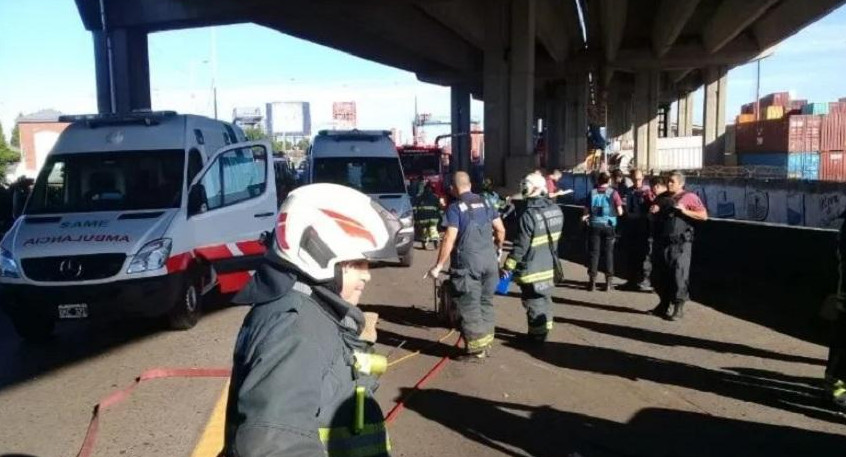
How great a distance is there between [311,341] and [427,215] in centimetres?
1696

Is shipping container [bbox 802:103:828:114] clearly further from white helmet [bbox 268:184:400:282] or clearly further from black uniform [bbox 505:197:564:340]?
white helmet [bbox 268:184:400:282]

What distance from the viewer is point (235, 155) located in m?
10.6

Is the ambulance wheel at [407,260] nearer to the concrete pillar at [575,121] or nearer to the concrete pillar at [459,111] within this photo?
the concrete pillar at [459,111]

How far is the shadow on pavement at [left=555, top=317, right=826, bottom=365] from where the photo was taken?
796cm

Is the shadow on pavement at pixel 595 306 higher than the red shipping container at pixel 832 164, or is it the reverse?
the red shipping container at pixel 832 164

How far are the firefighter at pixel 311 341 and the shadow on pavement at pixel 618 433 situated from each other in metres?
3.26

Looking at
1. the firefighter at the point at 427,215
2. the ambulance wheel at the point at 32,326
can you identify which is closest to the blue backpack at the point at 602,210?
the firefighter at the point at 427,215

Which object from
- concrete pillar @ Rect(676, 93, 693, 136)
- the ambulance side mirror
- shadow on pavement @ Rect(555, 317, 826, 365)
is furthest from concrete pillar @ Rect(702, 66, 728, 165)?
the ambulance side mirror

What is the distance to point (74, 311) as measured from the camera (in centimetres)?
826

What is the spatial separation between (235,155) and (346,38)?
28.2m

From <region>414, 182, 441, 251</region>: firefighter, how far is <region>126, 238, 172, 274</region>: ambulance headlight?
10551 mm

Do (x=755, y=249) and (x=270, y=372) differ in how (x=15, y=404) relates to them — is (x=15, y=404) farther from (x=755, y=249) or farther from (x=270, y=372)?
(x=755, y=249)

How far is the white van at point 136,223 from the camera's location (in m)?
8.29

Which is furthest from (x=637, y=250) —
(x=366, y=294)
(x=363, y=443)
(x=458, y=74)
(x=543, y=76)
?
(x=543, y=76)
